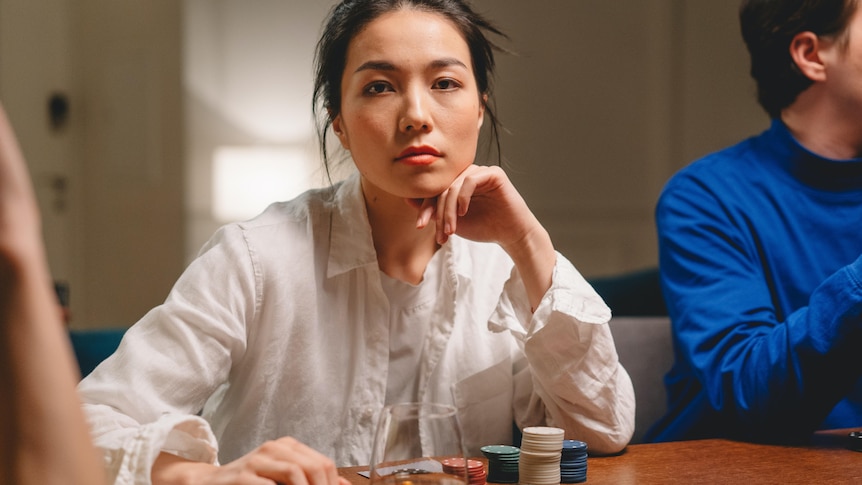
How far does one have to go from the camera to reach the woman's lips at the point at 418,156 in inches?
57.4

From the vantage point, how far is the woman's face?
1460mm

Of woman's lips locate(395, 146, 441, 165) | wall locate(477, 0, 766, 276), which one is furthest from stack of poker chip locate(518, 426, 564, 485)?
wall locate(477, 0, 766, 276)

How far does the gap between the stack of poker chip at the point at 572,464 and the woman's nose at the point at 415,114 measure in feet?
1.81

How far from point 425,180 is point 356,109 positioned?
0.17 metres

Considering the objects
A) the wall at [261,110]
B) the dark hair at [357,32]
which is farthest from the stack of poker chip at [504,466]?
the wall at [261,110]

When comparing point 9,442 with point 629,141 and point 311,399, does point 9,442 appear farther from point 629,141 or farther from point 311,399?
point 629,141

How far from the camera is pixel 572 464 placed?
47.5 inches

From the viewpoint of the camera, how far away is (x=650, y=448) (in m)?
1.42

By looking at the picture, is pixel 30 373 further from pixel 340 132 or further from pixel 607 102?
pixel 607 102

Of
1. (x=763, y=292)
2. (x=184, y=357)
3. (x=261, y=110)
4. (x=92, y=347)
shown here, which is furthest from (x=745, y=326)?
(x=261, y=110)

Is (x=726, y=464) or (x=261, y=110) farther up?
(x=261, y=110)

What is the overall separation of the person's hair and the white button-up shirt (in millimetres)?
797

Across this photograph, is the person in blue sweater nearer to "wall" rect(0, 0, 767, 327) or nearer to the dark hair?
the dark hair

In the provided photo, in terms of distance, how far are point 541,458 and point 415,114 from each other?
0.58m
